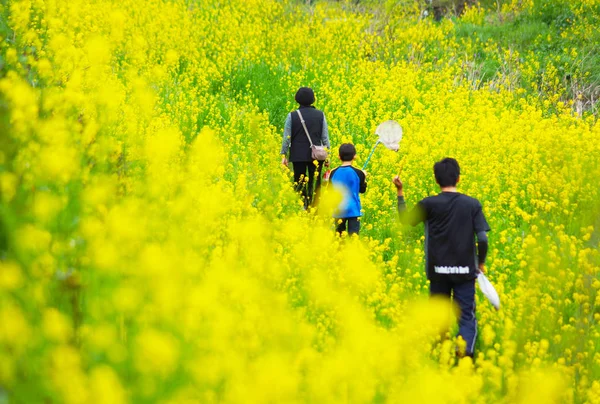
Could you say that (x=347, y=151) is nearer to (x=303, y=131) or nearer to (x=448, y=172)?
(x=303, y=131)

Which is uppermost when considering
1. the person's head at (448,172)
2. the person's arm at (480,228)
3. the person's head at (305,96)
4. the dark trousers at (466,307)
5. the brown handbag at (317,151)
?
the person's head at (305,96)

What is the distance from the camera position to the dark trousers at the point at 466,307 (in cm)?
411

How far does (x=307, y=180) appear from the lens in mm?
6766

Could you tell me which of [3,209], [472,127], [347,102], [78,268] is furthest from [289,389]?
[347,102]

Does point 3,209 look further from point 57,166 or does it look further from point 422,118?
point 422,118

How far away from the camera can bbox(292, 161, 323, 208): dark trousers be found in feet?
22.6

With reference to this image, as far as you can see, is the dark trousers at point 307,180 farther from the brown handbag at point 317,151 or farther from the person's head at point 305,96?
the person's head at point 305,96

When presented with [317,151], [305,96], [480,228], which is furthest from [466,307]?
[305,96]

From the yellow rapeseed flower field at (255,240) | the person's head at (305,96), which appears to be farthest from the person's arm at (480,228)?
the person's head at (305,96)

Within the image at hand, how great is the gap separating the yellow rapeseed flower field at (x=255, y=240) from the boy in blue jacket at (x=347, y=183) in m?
0.18

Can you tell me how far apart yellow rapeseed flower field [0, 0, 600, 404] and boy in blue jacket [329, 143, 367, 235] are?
18 cm

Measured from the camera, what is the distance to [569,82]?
1126cm

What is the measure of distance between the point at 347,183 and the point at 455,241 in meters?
1.59

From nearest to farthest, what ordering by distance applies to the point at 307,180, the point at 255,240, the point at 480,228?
the point at 255,240
the point at 480,228
the point at 307,180
